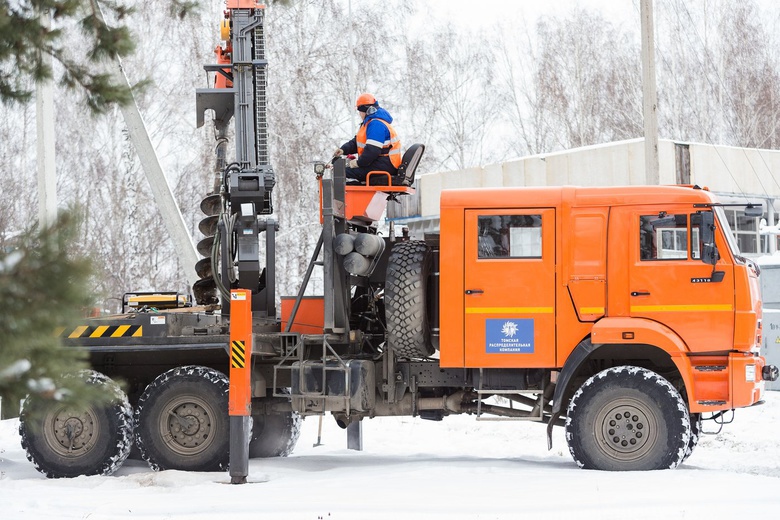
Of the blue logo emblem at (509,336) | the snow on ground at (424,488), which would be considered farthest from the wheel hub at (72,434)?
the blue logo emblem at (509,336)

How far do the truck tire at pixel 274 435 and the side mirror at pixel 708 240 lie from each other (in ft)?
15.3

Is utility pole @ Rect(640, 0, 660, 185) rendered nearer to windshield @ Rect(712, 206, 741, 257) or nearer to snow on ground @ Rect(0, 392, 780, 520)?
snow on ground @ Rect(0, 392, 780, 520)

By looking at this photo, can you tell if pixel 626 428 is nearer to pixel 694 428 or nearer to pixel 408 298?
pixel 694 428

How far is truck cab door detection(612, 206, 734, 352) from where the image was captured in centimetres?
960

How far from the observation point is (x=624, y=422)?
9664 millimetres

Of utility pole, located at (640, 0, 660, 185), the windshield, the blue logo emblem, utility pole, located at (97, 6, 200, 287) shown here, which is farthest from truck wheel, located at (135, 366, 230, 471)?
utility pole, located at (640, 0, 660, 185)

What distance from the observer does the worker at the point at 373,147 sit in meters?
10.9

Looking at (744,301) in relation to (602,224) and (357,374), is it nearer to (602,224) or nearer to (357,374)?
(602,224)

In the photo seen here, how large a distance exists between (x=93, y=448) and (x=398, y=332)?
10.4 feet

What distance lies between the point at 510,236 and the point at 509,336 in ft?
2.97

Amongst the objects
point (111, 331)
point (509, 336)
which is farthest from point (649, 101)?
point (111, 331)

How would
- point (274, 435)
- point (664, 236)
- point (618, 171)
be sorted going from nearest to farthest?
point (664, 236) → point (274, 435) → point (618, 171)

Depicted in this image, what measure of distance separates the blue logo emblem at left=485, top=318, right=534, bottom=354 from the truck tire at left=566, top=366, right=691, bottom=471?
643mm

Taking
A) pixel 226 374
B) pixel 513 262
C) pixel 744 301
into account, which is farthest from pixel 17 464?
pixel 744 301
